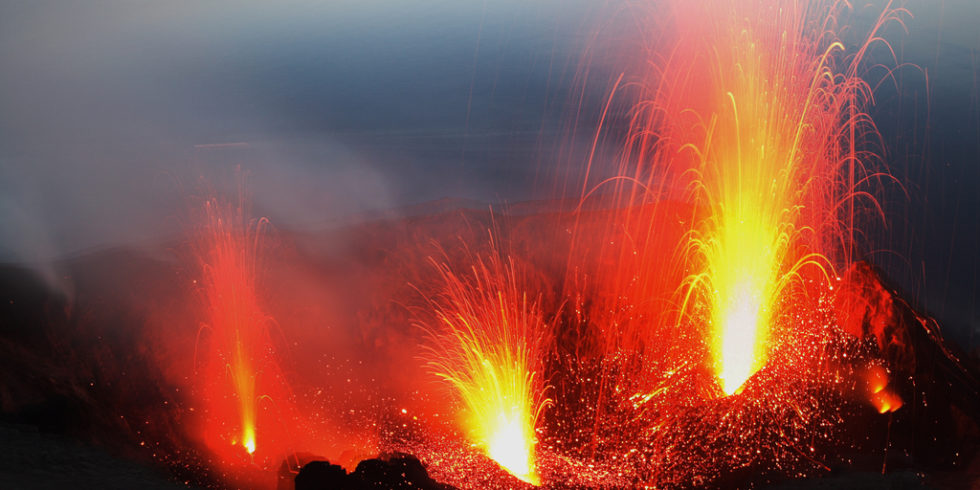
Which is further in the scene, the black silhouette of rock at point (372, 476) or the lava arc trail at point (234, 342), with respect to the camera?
the lava arc trail at point (234, 342)

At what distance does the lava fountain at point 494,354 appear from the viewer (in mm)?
10117

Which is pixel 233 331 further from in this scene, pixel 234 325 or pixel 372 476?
pixel 372 476

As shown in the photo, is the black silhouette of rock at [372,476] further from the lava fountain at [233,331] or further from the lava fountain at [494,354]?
the lava fountain at [233,331]

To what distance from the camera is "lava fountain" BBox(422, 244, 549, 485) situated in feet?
33.2

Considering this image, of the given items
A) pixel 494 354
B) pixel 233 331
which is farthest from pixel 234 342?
pixel 494 354

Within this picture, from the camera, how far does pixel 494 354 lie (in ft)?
38.9

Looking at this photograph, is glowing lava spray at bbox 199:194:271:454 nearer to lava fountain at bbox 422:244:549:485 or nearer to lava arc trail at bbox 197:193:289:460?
lava arc trail at bbox 197:193:289:460

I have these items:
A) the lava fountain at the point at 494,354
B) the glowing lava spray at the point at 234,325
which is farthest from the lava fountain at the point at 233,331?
the lava fountain at the point at 494,354

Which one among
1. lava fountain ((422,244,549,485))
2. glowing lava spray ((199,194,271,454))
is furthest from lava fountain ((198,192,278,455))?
lava fountain ((422,244,549,485))

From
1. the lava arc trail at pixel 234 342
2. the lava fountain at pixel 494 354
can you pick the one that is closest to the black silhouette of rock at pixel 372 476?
the lava fountain at pixel 494 354

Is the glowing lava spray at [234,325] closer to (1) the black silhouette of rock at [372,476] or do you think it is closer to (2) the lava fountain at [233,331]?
(2) the lava fountain at [233,331]

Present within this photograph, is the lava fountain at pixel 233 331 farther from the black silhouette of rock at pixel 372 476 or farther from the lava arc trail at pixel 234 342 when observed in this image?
the black silhouette of rock at pixel 372 476

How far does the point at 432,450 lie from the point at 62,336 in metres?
6.82

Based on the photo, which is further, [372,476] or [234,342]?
[234,342]
